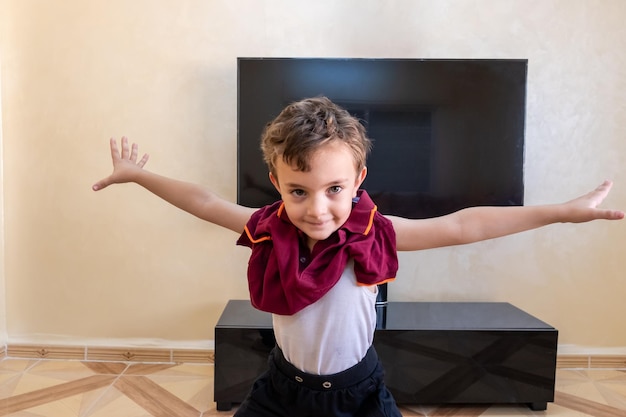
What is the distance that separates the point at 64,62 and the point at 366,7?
144 centimetres

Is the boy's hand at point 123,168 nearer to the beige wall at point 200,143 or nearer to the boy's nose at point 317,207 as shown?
the boy's nose at point 317,207

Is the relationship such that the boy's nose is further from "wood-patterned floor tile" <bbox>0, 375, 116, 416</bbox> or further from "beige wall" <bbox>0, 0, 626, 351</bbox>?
"wood-patterned floor tile" <bbox>0, 375, 116, 416</bbox>

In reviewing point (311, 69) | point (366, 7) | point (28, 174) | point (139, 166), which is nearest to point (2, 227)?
point (28, 174)

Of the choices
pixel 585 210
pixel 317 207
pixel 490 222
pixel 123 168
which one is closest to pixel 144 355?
pixel 123 168

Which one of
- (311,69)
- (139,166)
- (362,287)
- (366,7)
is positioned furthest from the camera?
(366,7)

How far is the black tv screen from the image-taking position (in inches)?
86.7

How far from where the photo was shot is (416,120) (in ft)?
7.32

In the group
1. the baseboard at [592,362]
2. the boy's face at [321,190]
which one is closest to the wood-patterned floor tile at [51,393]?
the boy's face at [321,190]

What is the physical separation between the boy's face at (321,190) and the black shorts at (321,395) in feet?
1.10

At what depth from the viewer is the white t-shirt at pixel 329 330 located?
1.19 m

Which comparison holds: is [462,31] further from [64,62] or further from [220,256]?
[64,62]

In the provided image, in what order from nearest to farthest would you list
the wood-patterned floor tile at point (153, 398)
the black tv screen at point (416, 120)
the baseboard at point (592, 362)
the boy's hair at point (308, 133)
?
the boy's hair at point (308, 133) → the wood-patterned floor tile at point (153, 398) → the black tv screen at point (416, 120) → the baseboard at point (592, 362)

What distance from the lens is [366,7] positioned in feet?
7.79

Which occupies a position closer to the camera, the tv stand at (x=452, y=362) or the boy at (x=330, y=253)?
the boy at (x=330, y=253)
